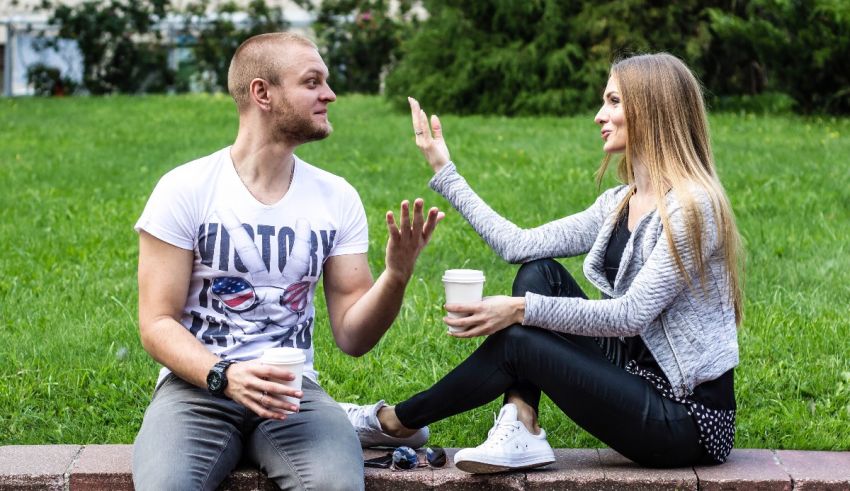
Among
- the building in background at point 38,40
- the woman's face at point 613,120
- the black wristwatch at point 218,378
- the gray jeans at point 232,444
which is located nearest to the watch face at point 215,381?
the black wristwatch at point 218,378

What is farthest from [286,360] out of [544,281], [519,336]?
[544,281]

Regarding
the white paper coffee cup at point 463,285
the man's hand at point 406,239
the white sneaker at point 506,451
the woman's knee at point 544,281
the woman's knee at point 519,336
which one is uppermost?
the man's hand at point 406,239

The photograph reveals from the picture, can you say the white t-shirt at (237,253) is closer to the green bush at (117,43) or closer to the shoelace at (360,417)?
the shoelace at (360,417)

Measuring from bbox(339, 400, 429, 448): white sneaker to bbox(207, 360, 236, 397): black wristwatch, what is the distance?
64cm

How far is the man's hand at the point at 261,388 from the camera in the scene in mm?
2926

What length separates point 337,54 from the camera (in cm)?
2088

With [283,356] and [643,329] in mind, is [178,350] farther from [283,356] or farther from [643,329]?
[643,329]

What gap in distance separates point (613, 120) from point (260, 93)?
1.07 meters

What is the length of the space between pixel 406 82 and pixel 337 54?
6.09 meters

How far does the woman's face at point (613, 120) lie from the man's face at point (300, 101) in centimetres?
84

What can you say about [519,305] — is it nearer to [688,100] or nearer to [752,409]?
[688,100]

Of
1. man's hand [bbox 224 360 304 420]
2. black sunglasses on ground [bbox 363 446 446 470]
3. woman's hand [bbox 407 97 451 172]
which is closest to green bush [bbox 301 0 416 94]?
woman's hand [bbox 407 97 451 172]

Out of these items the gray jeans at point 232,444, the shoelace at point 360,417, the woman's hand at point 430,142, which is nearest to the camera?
the gray jeans at point 232,444

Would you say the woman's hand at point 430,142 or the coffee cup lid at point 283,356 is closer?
the coffee cup lid at point 283,356
